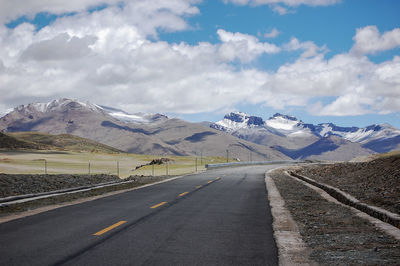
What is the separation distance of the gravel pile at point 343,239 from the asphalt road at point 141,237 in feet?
2.91

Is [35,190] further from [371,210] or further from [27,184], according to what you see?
[371,210]

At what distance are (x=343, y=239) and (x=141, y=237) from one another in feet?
14.3

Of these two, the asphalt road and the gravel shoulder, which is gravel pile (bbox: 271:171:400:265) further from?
the gravel shoulder

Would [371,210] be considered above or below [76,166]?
below

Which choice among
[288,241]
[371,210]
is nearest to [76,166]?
→ [371,210]

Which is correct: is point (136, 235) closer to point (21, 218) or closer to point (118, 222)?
point (118, 222)

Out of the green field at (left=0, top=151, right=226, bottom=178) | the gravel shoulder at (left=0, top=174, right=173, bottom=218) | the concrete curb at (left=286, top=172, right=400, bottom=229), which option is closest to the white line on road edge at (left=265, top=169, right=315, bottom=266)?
the concrete curb at (left=286, top=172, right=400, bottom=229)

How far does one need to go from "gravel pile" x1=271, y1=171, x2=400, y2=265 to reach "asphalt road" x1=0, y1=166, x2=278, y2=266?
34.9 inches

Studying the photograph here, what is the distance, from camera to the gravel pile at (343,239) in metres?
7.19

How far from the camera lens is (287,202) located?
1705cm

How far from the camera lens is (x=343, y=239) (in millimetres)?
9039

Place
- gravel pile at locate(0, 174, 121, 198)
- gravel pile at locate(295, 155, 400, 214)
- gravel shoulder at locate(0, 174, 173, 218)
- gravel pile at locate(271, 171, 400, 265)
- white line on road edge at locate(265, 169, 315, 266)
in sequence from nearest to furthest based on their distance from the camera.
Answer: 1. gravel pile at locate(271, 171, 400, 265)
2. white line on road edge at locate(265, 169, 315, 266)
3. gravel pile at locate(295, 155, 400, 214)
4. gravel shoulder at locate(0, 174, 173, 218)
5. gravel pile at locate(0, 174, 121, 198)

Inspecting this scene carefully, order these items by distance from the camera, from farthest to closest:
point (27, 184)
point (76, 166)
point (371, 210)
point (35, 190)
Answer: point (76, 166) < point (27, 184) < point (35, 190) < point (371, 210)

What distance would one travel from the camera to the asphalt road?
722cm
